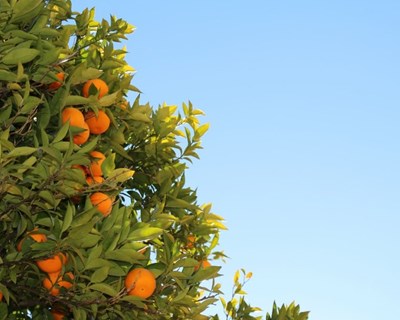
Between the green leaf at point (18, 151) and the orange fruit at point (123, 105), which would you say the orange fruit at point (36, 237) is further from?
the orange fruit at point (123, 105)

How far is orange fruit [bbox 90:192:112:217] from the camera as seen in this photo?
16.3 ft

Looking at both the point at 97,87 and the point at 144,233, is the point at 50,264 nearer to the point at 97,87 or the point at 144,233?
the point at 144,233

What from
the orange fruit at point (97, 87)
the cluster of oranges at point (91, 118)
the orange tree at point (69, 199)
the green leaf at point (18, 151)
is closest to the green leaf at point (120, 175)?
the orange tree at point (69, 199)

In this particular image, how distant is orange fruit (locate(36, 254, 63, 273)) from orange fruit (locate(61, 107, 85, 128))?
96 cm

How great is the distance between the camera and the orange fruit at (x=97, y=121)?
526 cm

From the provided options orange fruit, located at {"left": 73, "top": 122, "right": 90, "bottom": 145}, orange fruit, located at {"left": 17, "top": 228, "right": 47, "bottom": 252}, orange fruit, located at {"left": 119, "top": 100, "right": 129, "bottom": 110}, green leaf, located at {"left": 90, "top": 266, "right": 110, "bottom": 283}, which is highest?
orange fruit, located at {"left": 119, "top": 100, "right": 129, "bottom": 110}

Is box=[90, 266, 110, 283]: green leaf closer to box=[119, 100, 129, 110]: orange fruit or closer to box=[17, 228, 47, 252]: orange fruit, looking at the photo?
box=[17, 228, 47, 252]: orange fruit

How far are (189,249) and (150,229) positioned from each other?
7.58 ft

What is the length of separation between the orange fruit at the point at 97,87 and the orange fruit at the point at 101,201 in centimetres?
80

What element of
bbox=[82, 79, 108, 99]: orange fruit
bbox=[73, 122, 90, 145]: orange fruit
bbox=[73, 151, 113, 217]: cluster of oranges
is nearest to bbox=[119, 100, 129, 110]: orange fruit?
bbox=[82, 79, 108, 99]: orange fruit

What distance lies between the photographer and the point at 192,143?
22.6 ft

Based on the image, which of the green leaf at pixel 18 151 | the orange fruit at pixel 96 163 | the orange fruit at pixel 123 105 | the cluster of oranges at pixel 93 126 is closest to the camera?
the green leaf at pixel 18 151

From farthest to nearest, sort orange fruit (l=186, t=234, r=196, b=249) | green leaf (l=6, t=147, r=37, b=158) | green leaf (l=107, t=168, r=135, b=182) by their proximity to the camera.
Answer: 1. orange fruit (l=186, t=234, r=196, b=249)
2. green leaf (l=107, t=168, r=135, b=182)
3. green leaf (l=6, t=147, r=37, b=158)

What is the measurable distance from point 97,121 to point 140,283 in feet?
4.35
